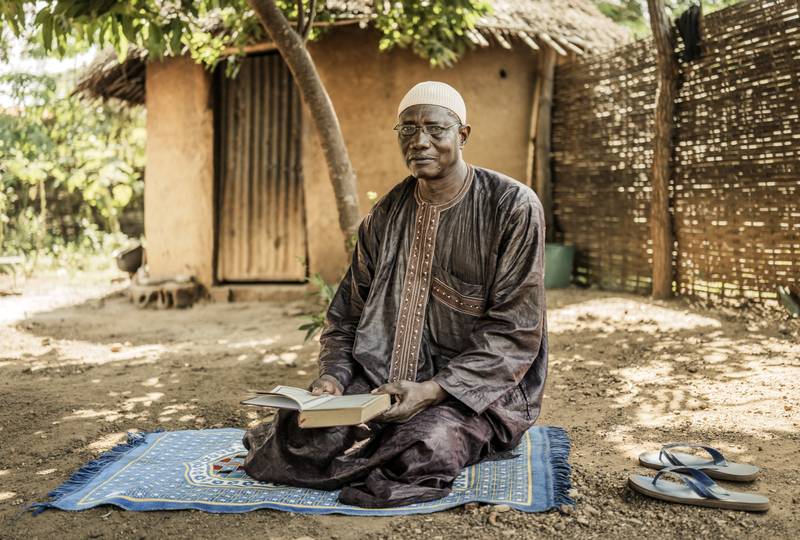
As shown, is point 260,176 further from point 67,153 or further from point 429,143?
point 67,153

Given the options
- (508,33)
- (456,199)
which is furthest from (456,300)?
(508,33)

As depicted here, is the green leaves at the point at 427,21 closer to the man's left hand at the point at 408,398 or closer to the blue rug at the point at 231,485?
the man's left hand at the point at 408,398

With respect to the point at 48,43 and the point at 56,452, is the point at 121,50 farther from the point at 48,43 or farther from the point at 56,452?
the point at 56,452

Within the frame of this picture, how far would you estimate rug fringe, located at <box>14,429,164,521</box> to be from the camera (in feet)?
7.27

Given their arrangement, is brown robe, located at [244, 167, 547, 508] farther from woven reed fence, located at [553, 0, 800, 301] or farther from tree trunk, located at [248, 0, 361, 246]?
woven reed fence, located at [553, 0, 800, 301]

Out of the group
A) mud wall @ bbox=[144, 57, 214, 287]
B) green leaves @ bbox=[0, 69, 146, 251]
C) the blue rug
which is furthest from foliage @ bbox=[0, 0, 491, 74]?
green leaves @ bbox=[0, 69, 146, 251]

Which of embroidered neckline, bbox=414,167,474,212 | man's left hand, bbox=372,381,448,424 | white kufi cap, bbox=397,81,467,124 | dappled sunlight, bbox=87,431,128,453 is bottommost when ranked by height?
dappled sunlight, bbox=87,431,128,453

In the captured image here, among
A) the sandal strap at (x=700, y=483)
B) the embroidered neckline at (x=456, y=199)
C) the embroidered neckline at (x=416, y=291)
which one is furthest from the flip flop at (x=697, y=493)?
the embroidered neckline at (x=456, y=199)

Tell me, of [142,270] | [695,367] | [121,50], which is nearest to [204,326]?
[142,270]

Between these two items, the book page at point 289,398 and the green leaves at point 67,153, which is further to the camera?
the green leaves at point 67,153

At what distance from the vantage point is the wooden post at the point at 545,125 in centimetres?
739

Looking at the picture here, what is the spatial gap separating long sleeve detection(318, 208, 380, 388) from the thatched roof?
156 inches

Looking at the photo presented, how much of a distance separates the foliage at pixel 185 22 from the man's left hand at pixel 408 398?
7.57 ft

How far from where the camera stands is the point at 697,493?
2.12 meters
